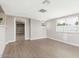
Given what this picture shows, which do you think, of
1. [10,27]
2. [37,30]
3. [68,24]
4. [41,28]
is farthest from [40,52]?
[41,28]

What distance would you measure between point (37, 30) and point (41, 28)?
2.23ft

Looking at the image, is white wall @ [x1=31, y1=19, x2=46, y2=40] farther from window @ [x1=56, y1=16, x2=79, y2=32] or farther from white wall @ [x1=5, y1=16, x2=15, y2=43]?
window @ [x1=56, y1=16, x2=79, y2=32]

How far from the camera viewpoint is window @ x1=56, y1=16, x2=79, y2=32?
21.0ft

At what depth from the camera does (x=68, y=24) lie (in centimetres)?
712

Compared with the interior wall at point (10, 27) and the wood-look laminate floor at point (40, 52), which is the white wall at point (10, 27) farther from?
the wood-look laminate floor at point (40, 52)

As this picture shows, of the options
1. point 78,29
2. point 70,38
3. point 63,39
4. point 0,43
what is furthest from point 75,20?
point 0,43

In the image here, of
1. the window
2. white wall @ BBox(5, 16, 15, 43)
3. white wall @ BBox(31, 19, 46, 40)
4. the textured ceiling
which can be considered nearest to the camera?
the textured ceiling

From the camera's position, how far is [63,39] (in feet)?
25.0

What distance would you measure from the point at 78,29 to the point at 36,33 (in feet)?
15.6

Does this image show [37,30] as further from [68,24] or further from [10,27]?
[68,24]

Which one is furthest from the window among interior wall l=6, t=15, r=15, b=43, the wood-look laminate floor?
interior wall l=6, t=15, r=15, b=43

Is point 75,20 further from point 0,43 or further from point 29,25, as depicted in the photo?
point 0,43

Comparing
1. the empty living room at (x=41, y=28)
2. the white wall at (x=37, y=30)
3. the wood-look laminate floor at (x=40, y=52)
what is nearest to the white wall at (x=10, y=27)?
the empty living room at (x=41, y=28)

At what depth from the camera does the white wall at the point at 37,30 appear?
31.0ft
